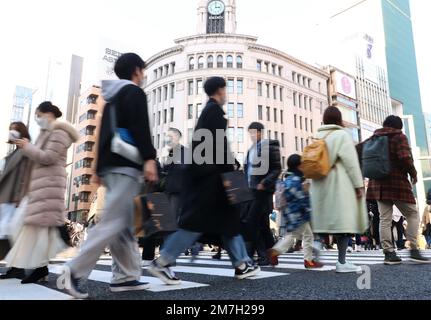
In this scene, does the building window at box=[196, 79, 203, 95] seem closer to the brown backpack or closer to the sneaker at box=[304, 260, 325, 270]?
→ the sneaker at box=[304, 260, 325, 270]

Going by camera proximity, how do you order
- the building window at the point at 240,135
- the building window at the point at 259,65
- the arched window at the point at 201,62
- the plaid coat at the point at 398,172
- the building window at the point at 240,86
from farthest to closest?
the building window at the point at 259,65 → the arched window at the point at 201,62 → the building window at the point at 240,86 → the building window at the point at 240,135 → the plaid coat at the point at 398,172

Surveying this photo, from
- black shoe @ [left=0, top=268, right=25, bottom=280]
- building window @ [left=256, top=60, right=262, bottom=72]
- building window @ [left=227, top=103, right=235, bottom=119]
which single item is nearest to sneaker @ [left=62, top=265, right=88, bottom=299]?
black shoe @ [left=0, top=268, right=25, bottom=280]

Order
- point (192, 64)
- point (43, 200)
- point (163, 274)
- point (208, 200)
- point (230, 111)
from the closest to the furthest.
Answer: point (163, 274), point (208, 200), point (43, 200), point (230, 111), point (192, 64)

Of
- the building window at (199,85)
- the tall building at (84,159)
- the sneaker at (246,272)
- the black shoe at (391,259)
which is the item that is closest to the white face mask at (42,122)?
the sneaker at (246,272)

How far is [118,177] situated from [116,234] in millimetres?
387

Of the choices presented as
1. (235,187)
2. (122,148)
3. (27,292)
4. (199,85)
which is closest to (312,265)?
(235,187)

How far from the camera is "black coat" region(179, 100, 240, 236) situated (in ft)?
9.68

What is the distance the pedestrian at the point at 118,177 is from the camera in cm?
228

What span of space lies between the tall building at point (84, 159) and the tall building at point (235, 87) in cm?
1227

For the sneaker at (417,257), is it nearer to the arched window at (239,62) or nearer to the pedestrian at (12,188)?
the pedestrian at (12,188)

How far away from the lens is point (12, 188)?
11.7 feet

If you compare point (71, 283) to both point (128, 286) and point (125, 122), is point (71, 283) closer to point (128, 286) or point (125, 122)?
point (128, 286)
